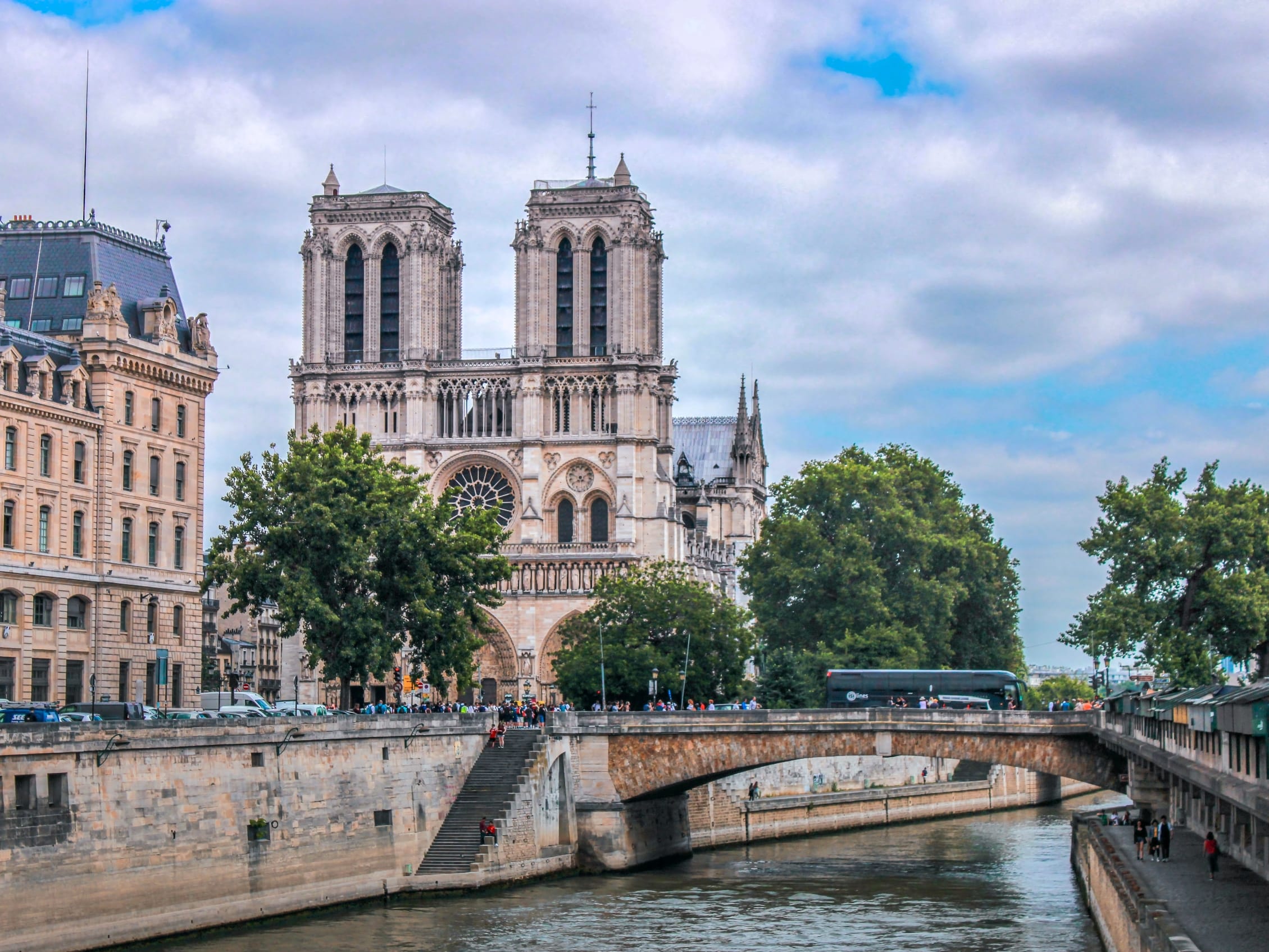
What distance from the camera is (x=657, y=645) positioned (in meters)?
104

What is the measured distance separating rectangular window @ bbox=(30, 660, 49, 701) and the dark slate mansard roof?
39.6 feet

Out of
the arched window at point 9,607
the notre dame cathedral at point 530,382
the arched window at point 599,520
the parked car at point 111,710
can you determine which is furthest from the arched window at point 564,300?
the parked car at point 111,710

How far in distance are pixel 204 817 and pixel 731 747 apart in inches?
876

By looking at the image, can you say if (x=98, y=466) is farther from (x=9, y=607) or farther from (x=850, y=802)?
(x=850, y=802)

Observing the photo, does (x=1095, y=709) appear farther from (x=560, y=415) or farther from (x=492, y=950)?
(x=560, y=415)

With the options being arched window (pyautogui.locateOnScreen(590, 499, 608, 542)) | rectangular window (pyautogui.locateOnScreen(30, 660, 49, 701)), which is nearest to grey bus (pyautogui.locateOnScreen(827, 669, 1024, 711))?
rectangular window (pyautogui.locateOnScreen(30, 660, 49, 701))

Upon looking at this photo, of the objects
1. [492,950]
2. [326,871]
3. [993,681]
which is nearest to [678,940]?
[492,950]

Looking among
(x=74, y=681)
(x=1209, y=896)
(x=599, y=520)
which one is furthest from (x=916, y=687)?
(x=1209, y=896)

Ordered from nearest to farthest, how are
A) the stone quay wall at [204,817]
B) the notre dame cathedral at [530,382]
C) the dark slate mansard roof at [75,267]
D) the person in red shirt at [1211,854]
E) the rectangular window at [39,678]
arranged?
the stone quay wall at [204,817] → the person in red shirt at [1211,854] → the rectangular window at [39,678] → the dark slate mansard roof at [75,267] → the notre dame cathedral at [530,382]

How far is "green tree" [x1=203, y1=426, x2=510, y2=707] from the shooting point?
74.8 m

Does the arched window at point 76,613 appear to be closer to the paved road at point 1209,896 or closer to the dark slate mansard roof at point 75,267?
the dark slate mansard roof at point 75,267

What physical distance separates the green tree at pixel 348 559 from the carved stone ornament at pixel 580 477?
4938cm

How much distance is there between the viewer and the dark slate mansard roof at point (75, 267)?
72562 millimetres

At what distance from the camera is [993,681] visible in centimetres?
8894
